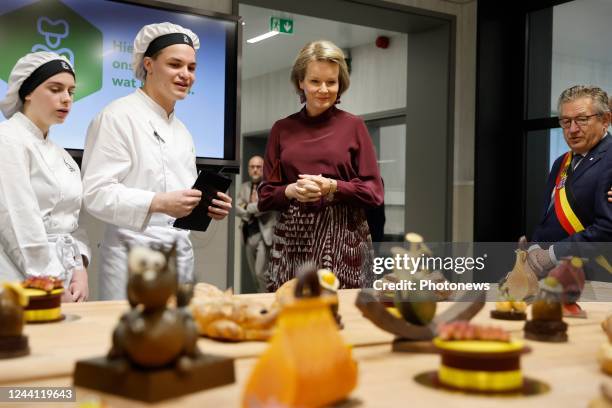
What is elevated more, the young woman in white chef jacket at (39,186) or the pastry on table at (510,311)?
the young woman in white chef jacket at (39,186)

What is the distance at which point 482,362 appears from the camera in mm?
732

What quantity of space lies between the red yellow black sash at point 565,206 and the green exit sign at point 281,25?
4144 mm

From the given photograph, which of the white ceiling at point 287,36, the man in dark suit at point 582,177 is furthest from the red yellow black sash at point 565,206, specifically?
the white ceiling at point 287,36

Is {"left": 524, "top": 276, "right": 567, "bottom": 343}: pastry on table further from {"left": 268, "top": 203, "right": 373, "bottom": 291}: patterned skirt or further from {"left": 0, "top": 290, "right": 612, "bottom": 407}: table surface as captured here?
{"left": 268, "top": 203, "right": 373, "bottom": 291}: patterned skirt

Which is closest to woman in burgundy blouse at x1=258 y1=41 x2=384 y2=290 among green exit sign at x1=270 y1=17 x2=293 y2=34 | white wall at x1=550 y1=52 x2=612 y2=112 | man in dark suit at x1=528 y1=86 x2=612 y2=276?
man in dark suit at x1=528 y1=86 x2=612 y2=276

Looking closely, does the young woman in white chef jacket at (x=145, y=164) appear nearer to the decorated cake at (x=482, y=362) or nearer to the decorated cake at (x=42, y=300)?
the decorated cake at (x=42, y=300)

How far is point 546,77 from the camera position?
550cm

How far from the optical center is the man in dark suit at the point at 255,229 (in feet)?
17.8

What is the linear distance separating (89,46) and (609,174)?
2778 millimetres

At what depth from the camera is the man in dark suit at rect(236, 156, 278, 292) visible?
543 cm

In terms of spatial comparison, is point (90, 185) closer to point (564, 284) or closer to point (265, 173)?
point (265, 173)

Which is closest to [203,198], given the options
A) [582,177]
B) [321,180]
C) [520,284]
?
[321,180]

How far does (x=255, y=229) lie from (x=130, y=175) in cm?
362

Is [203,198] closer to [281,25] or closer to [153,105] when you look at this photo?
[153,105]
